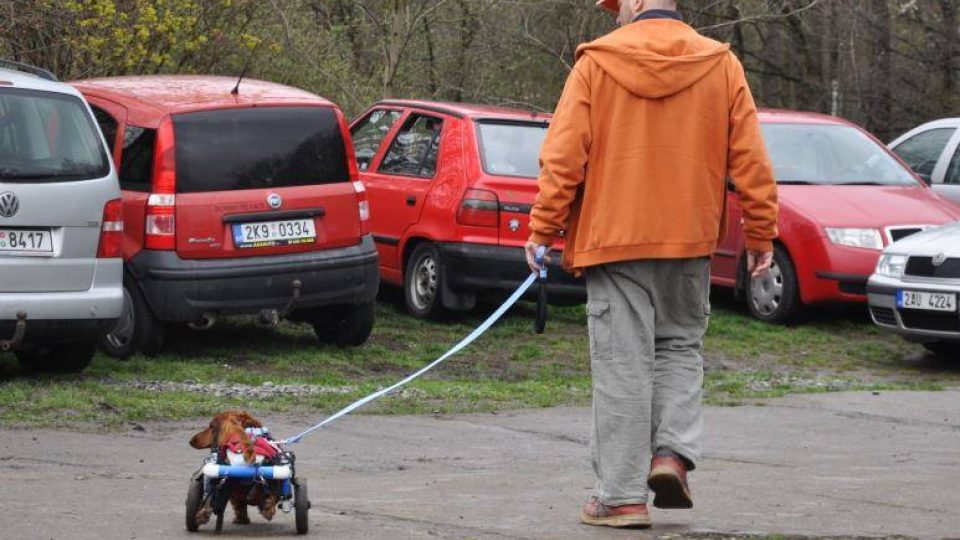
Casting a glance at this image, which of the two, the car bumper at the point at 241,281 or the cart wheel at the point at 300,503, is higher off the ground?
the cart wheel at the point at 300,503

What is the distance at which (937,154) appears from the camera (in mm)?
16391

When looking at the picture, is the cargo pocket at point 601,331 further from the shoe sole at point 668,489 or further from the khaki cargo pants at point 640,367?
the shoe sole at point 668,489

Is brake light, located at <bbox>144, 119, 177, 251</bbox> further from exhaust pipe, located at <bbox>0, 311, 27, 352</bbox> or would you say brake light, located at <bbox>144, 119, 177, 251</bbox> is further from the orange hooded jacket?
the orange hooded jacket

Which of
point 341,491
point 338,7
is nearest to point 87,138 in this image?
point 341,491

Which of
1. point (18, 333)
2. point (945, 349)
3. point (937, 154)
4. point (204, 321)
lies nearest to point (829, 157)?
point (937, 154)

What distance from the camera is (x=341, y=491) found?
742cm

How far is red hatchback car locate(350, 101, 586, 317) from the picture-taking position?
13.2 meters

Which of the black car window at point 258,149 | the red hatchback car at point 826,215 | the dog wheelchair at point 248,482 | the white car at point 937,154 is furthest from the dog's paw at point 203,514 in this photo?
the white car at point 937,154

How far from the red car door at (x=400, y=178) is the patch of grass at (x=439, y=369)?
60 centimetres

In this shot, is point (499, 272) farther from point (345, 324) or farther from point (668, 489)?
point (668, 489)

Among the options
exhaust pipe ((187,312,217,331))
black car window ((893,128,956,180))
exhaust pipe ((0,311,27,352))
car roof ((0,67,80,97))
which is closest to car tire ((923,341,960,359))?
black car window ((893,128,956,180))

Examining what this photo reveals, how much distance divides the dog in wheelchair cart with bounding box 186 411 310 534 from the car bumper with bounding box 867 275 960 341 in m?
7.24

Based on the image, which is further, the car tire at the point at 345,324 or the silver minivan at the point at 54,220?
the car tire at the point at 345,324

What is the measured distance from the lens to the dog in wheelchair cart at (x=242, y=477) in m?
6.03
